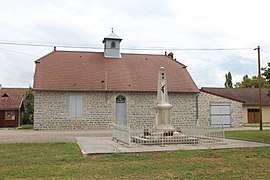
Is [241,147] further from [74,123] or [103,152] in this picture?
[74,123]

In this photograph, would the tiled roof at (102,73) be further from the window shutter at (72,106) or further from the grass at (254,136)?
the grass at (254,136)

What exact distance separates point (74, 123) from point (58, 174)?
60.4 ft

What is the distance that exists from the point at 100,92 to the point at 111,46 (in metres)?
6.22

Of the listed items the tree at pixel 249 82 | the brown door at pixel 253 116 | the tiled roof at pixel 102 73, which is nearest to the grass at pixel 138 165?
the tiled roof at pixel 102 73

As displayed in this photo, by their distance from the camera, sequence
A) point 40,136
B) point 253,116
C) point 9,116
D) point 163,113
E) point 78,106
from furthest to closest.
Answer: point 253,116, point 9,116, point 78,106, point 40,136, point 163,113

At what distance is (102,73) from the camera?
27.1 metres

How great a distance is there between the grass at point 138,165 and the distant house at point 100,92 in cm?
1390

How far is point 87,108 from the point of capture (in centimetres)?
2547

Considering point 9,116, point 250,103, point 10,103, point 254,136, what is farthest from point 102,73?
point 250,103

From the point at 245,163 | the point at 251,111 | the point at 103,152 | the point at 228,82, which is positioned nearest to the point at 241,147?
the point at 245,163

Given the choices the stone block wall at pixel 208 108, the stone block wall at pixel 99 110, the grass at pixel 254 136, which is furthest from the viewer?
the stone block wall at pixel 208 108

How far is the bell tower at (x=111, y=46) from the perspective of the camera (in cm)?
2986

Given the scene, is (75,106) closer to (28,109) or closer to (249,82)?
(28,109)

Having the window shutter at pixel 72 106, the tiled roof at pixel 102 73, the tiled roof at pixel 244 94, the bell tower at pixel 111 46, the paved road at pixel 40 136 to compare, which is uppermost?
the bell tower at pixel 111 46
